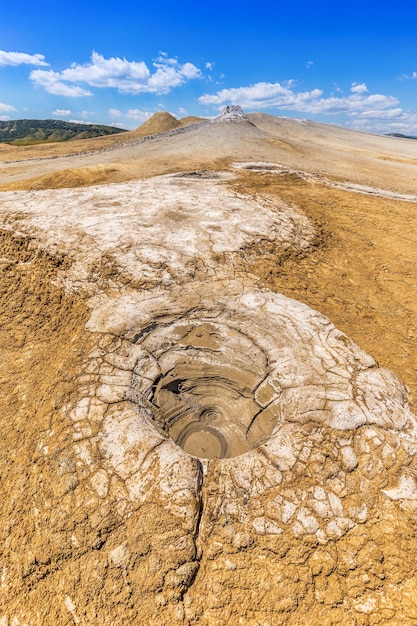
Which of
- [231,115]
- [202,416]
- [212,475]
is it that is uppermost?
[231,115]

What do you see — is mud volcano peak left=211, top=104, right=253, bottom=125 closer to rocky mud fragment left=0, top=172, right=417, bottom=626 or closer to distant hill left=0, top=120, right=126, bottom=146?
rocky mud fragment left=0, top=172, right=417, bottom=626

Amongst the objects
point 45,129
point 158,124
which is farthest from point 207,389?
point 45,129

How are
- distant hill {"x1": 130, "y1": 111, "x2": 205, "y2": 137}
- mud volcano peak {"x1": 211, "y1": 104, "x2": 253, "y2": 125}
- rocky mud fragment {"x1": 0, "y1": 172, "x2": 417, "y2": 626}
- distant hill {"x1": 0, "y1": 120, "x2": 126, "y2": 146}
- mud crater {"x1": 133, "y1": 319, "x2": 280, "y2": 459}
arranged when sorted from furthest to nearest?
distant hill {"x1": 0, "y1": 120, "x2": 126, "y2": 146} → distant hill {"x1": 130, "y1": 111, "x2": 205, "y2": 137} → mud volcano peak {"x1": 211, "y1": 104, "x2": 253, "y2": 125} → mud crater {"x1": 133, "y1": 319, "x2": 280, "y2": 459} → rocky mud fragment {"x1": 0, "y1": 172, "x2": 417, "y2": 626}

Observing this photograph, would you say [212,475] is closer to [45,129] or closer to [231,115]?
[231,115]

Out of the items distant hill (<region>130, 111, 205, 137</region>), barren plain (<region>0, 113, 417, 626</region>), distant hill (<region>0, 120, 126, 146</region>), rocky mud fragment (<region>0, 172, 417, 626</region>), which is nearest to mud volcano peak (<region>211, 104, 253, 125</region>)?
distant hill (<region>130, 111, 205, 137</region>)

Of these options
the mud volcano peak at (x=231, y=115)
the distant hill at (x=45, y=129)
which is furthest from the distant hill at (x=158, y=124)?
the distant hill at (x=45, y=129)

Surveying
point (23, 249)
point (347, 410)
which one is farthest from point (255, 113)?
point (347, 410)

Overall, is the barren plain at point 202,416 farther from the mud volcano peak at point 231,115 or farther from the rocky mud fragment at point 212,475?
the mud volcano peak at point 231,115
